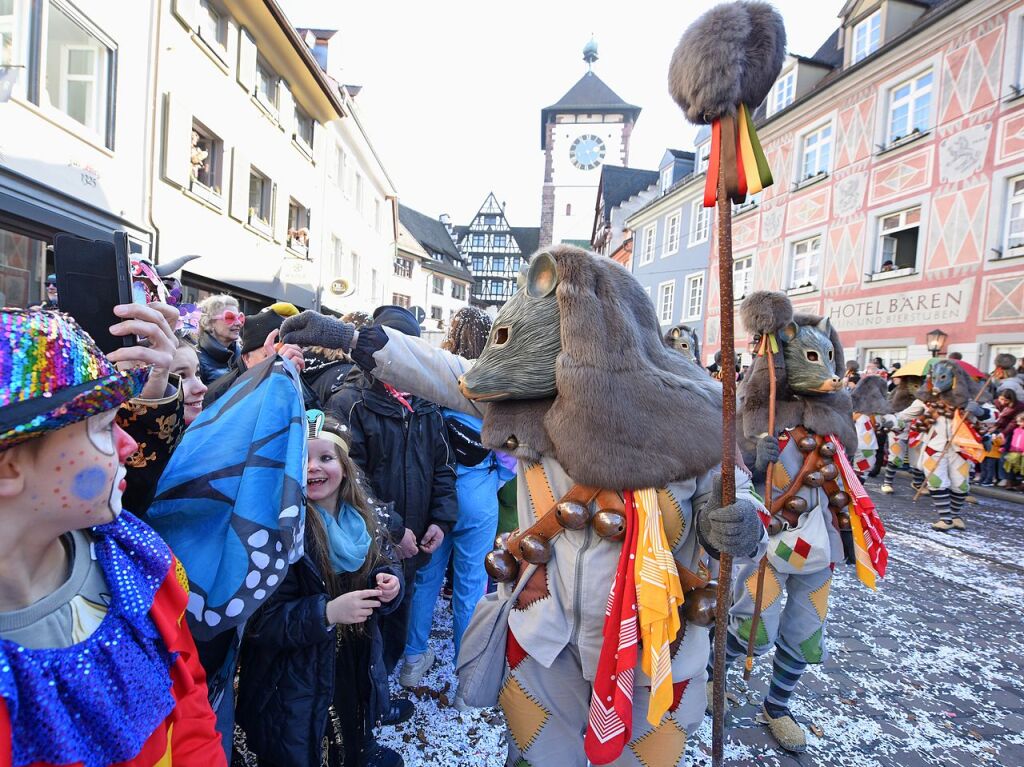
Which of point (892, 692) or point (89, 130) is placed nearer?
point (892, 692)

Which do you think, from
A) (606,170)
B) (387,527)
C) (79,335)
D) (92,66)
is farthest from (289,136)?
(606,170)

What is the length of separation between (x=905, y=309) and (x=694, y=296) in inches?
368

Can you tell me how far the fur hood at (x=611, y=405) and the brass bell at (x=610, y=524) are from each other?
0.09 metres

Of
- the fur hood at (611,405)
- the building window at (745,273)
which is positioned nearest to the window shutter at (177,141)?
the fur hood at (611,405)

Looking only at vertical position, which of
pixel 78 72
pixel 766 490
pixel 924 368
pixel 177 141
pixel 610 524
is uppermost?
pixel 78 72

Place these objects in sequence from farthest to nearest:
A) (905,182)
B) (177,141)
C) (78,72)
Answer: (905,182), (177,141), (78,72)

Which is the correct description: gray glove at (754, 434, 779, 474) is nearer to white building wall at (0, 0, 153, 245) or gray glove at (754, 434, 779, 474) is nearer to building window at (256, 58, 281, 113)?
white building wall at (0, 0, 153, 245)

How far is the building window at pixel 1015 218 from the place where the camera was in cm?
1013

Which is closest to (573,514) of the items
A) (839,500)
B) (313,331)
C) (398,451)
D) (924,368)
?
(313,331)

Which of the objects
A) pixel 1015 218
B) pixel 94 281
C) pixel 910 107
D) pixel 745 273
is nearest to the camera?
pixel 94 281

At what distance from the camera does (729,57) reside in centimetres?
129

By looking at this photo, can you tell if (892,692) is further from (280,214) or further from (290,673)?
(280,214)

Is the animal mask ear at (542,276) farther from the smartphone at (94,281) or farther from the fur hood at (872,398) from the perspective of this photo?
the fur hood at (872,398)

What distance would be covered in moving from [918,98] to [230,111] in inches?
557
